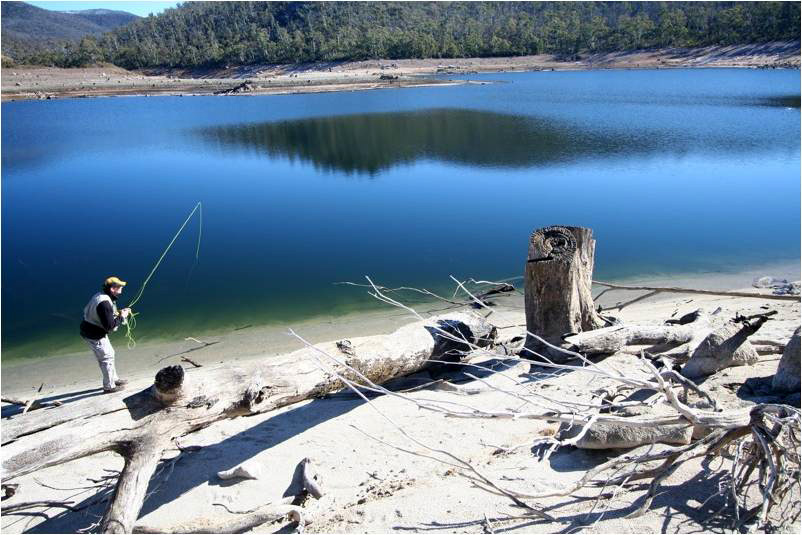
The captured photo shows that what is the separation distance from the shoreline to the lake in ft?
1.38

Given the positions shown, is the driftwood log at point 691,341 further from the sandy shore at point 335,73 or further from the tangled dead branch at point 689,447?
the sandy shore at point 335,73

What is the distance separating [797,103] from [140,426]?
40.6m

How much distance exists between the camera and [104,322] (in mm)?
6207

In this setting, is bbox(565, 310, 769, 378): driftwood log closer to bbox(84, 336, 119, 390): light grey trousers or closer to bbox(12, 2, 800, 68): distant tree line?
bbox(84, 336, 119, 390): light grey trousers

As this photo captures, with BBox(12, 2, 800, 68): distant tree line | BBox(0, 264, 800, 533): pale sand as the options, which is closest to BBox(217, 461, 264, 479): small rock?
BBox(0, 264, 800, 533): pale sand

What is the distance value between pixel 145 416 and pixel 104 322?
2867 mm

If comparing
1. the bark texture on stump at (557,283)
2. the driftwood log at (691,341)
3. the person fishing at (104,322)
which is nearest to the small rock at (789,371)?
the driftwood log at (691,341)

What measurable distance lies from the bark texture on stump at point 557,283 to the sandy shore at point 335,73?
2269 inches

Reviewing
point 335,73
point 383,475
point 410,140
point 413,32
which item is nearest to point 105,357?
point 383,475

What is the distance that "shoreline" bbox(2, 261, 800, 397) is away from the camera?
7570 millimetres

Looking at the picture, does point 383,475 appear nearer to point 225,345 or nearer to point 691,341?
point 691,341

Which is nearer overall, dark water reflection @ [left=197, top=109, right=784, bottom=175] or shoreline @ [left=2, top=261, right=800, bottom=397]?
shoreline @ [left=2, top=261, right=800, bottom=397]

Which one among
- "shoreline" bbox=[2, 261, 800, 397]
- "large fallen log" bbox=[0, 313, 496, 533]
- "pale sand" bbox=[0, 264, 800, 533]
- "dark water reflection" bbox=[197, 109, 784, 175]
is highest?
"dark water reflection" bbox=[197, 109, 784, 175]

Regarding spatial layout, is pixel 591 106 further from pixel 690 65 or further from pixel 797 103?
pixel 690 65
